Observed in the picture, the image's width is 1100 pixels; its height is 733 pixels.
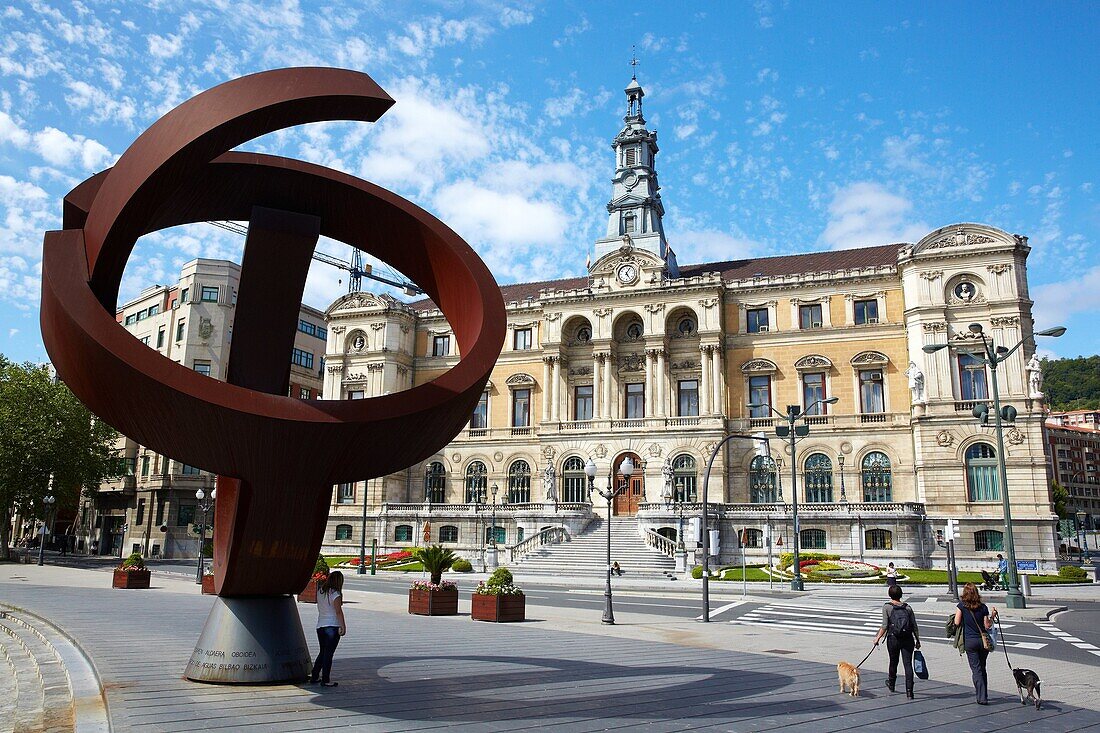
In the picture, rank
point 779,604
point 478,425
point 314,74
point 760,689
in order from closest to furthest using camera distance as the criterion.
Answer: point 314,74, point 760,689, point 779,604, point 478,425

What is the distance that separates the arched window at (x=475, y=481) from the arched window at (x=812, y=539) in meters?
23.3

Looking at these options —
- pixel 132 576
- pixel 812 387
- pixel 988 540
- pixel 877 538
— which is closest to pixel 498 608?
pixel 132 576

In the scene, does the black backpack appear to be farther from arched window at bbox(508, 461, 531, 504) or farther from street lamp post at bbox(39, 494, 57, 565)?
street lamp post at bbox(39, 494, 57, 565)

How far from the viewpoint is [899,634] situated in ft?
38.4

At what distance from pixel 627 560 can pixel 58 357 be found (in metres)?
36.9

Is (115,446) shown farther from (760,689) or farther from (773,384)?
(760,689)

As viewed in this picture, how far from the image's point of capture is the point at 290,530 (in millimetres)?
11258

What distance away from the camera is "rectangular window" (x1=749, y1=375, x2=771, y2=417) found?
54.6 meters

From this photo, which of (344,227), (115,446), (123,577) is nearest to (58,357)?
(344,227)

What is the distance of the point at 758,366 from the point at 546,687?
45.9 m

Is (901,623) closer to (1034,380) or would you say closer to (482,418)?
(1034,380)

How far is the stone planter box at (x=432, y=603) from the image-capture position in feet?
75.0

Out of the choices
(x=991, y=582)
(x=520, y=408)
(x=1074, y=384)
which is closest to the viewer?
(x=991, y=582)

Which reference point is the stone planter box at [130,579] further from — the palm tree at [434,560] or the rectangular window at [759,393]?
the rectangular window at [759,393]
